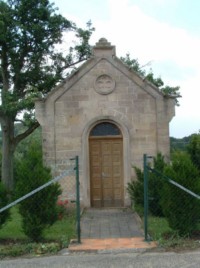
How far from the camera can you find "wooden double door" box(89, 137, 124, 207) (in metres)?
14.2

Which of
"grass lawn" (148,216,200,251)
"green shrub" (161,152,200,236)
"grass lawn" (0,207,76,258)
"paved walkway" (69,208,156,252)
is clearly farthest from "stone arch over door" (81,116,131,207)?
"green shrub" (161,152,200,236)

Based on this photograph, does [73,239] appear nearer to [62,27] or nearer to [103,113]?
[103,113]

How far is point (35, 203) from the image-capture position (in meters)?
9.05

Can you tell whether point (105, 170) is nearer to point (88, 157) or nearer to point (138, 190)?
point (88, 157)

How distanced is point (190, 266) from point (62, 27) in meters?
15.6

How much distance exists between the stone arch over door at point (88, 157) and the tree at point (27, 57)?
4.61m

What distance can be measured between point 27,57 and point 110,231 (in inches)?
506

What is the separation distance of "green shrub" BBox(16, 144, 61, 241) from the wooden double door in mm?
5024

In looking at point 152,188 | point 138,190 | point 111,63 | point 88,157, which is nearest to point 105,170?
point 88,157

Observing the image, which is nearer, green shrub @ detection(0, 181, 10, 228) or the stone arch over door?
green shrub @ detection(0, 181, 10, 228)

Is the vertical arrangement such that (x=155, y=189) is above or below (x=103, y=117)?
below

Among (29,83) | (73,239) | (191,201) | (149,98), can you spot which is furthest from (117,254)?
(29,83)

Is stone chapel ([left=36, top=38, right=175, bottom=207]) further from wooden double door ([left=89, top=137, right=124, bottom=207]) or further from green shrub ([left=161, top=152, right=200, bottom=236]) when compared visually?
green shrub ([left=161, top=152, right=200, bottom=236])

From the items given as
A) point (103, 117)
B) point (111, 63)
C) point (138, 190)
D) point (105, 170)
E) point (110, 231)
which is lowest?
point (110, 231)
